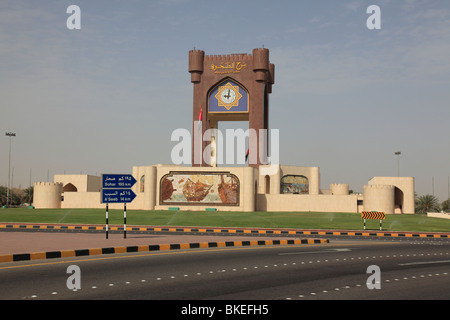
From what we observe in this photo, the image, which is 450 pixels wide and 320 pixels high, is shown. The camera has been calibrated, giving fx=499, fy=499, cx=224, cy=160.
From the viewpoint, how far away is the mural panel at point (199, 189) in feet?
204

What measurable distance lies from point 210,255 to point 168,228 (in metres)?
15.5

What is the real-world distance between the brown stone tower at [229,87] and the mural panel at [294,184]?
7.25m

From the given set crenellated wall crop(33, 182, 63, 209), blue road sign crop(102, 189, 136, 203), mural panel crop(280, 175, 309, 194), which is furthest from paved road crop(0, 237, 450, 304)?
crenellated wall crop(33, 182, 63, 209)

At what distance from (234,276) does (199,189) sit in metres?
50.5

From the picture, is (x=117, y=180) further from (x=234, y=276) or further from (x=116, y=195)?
(x=234, y=276)

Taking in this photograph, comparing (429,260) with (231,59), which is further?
(231,59)

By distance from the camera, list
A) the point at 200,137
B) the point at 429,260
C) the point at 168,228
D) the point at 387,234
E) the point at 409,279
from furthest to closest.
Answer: the point at 200,137
the point at 168,228
the point at 387,234
the point at 429,260
the point at 409,279

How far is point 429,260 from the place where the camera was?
15656 millimetres

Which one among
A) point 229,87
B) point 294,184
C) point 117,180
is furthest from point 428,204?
point 117,180

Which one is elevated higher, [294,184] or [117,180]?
[294,184]

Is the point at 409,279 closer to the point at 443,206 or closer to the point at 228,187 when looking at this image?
the point at 228,187

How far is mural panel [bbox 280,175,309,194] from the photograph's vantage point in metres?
76.8

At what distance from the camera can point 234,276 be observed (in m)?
11.9
